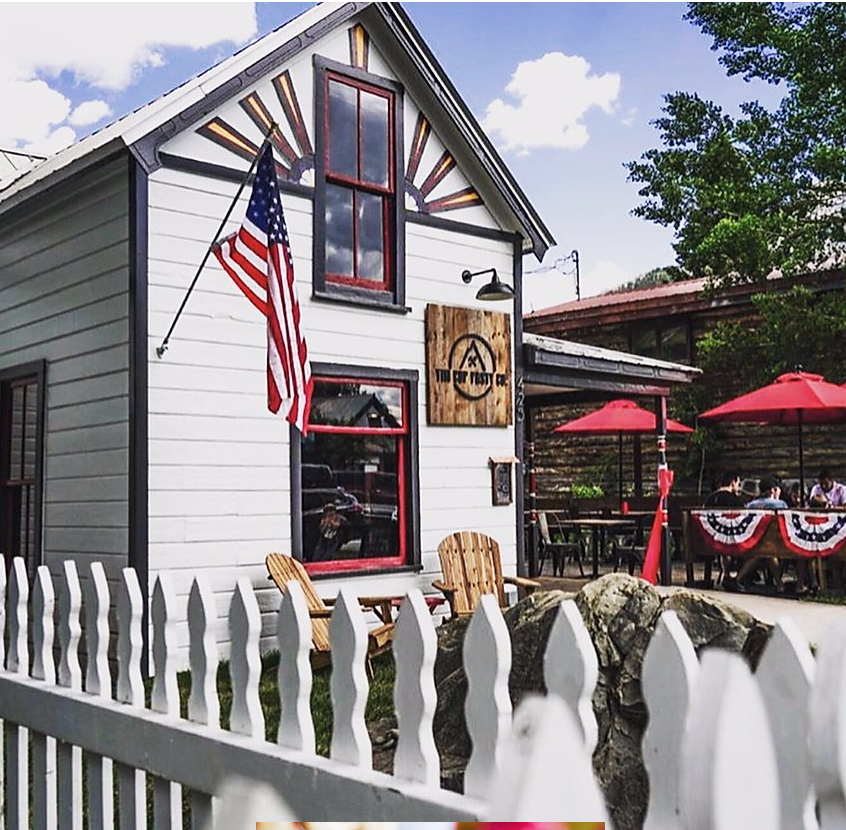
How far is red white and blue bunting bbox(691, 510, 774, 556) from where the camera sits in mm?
11320

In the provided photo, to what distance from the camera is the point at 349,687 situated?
2012 millimetres

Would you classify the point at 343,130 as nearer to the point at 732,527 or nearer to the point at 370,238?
the point at 370,238

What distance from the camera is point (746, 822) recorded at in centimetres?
105

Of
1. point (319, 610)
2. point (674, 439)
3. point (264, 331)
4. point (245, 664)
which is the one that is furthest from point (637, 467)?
point (245, 664)

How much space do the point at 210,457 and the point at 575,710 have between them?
265 inches

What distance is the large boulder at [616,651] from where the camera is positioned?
4.09 meters

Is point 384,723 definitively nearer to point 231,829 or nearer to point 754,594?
point 231,829

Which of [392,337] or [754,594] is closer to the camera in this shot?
[392,337]

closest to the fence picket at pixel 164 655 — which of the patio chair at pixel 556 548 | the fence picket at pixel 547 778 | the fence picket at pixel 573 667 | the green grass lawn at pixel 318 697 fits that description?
the fence picket at pixel 573 667

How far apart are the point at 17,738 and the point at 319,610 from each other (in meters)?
4.18

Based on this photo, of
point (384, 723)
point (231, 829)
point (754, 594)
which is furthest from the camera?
point (754, 594)

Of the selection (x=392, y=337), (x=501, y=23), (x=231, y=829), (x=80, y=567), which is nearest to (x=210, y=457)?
(x=80, y=567)

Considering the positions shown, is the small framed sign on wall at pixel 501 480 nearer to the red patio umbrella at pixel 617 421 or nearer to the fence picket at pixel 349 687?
the red patio umbrella at pixel 617 421

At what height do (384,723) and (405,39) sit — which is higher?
(405,39)
